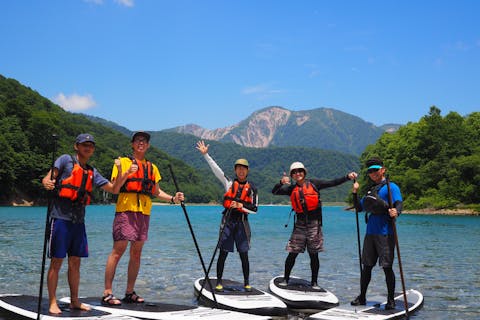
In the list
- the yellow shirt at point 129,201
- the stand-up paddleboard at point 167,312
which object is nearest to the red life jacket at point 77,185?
the yellow shirt at point 129,201

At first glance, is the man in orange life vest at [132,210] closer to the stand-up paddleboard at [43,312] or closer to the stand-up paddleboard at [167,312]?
the stand-up paddleboard at [167,312]

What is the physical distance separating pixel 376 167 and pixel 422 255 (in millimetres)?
13713

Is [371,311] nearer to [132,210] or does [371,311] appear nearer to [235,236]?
[235,236]

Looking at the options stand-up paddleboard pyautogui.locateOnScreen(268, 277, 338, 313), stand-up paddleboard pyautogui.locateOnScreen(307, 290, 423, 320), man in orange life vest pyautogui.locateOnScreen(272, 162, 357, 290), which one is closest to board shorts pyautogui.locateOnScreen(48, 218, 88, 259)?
stand-up paddleboard pyautogui.locateOnScreen(307, 290, 423, 320)

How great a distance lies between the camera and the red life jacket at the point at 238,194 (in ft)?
30.5

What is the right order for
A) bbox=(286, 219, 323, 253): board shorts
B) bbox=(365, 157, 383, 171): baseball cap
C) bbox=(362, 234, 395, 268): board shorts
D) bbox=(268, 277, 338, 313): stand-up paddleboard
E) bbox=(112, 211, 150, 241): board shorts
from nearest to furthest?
bbox=(112, 211, 150, 241): board shorts, bbox=(362, 234, 395, 268): board shorts, bbox=(365, 157, 383, 171): baseball cap, bbox=(268, 277, 338, 313): stand-up paddleboard, bbox=(286, 219, 323, 253): board shorts

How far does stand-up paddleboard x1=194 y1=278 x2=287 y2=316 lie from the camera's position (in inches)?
313

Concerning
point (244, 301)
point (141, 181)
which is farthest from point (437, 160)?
point (141, 181)

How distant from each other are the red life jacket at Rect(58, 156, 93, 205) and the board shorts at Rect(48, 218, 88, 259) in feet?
1.18

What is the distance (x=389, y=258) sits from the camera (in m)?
7.76

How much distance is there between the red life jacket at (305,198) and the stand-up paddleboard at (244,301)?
184cm

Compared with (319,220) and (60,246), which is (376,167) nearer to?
(319,220)

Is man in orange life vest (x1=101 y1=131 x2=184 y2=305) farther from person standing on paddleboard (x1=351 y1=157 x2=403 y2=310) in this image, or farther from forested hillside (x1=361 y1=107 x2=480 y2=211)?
forested hillside (x1=361 y1=107 x2=480 y2=211)

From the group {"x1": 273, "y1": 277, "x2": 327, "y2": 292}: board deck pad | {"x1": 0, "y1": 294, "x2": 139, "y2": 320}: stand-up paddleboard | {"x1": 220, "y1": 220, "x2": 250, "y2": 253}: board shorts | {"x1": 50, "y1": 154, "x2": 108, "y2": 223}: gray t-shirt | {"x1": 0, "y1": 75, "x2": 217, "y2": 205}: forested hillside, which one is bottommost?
{"x1": 0, "y1": 294, "x2": 139, "y2": 320}: stand-up paddleboard
